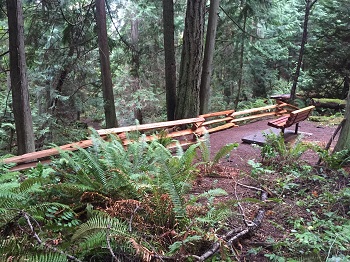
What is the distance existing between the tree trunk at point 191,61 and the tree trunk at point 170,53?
58cm

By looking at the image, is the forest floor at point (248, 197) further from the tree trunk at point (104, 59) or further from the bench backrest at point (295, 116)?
the tree trunk at point (104, 59)

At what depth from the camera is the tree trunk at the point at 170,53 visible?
9.09 metres

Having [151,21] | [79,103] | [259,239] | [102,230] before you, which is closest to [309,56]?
[151,21]

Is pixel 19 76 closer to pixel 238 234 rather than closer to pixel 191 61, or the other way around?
pixel 191 61

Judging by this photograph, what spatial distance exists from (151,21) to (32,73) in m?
7.56

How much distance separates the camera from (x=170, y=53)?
30.7 ft

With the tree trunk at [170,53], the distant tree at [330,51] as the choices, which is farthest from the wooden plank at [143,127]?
the distant tree at [330,51]

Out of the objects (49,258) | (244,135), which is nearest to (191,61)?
(244,135)

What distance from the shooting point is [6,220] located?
2400 mm

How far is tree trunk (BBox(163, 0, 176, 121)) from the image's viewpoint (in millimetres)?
9086

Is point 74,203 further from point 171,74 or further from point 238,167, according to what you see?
point 171,74

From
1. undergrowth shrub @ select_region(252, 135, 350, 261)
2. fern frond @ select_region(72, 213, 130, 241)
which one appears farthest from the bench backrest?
fern frond @ select_region(72, 213, 130, 241)

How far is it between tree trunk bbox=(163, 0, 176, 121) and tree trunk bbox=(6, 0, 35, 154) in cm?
431

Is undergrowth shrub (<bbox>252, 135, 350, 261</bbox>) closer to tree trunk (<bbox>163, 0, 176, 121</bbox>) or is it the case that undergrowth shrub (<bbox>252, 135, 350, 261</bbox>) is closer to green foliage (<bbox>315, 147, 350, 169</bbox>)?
Answer: green foliage (<bbox>315, 147, 350, 169</bbox>)
